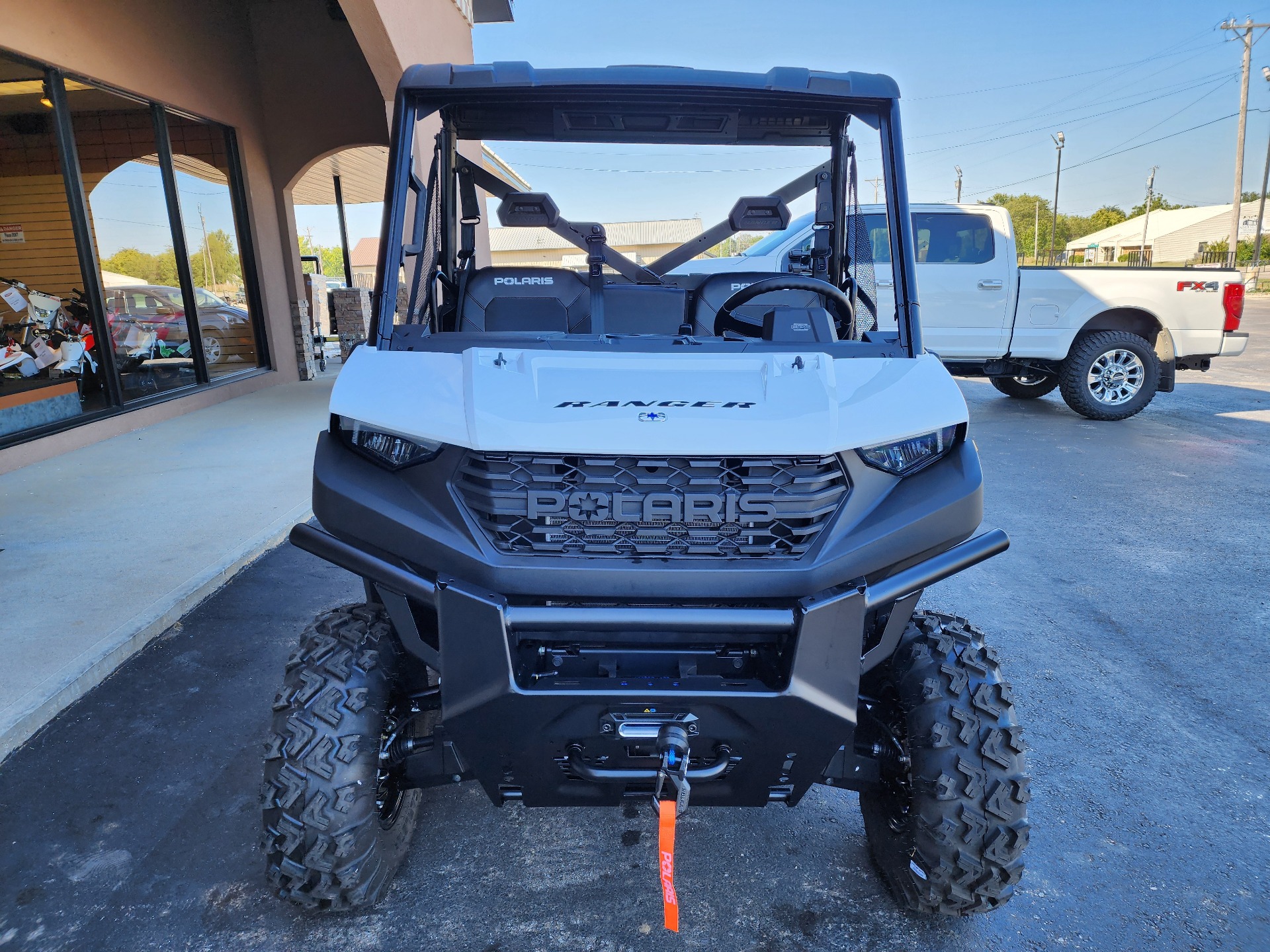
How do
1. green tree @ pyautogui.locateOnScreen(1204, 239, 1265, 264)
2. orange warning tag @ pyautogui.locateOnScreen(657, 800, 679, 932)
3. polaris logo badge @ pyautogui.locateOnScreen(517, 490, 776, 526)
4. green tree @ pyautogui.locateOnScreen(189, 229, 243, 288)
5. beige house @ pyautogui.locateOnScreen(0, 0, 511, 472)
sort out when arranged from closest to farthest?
orange warning tag @ pyautogui.locateOnScreen(657, 800, 679, 932)
polaris logo badge @ pyautogui.locateOnScreen(517, 490, 776, 526)
beige house @ pyautogui.locateOnScreen(0, 0, 511, 472)
green tree @ pyautogui.locateOnScreen(189, 229, 243, 288)
green tree @ pyautogui.locateOnScreen(1204, 239, 1265, 264)

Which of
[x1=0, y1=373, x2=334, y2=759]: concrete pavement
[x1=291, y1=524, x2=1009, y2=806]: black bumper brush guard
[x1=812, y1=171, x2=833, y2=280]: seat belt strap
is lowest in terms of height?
[x1=0, y1=373, x2=334, y2=759]: concrete pavement

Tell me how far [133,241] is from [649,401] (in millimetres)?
9155

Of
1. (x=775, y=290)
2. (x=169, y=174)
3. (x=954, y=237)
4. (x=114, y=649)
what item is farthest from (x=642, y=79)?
(x=169, y=174)

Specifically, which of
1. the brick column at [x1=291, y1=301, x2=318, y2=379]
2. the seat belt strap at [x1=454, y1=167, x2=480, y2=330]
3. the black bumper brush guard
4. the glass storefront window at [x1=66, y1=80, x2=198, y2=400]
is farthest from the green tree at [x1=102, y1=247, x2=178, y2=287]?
the black bumper brush guard

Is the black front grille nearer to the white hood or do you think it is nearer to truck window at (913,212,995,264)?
the white hood

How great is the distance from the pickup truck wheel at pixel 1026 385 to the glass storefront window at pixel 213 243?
9.77 m

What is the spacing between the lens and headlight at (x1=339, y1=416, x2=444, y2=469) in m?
1.95

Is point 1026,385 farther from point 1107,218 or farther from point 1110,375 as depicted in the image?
point 1107,218

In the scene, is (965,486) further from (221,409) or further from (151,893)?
(221,409)

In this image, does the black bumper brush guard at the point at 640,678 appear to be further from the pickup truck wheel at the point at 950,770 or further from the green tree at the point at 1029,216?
the green tree at the point at 1029,216

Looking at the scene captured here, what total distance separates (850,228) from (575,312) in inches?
44.1

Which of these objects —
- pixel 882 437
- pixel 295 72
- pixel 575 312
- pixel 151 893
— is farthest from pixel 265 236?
pixel 882 437

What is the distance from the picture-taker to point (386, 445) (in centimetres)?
202

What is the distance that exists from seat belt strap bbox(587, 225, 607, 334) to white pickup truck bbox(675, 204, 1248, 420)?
17.5 ft
